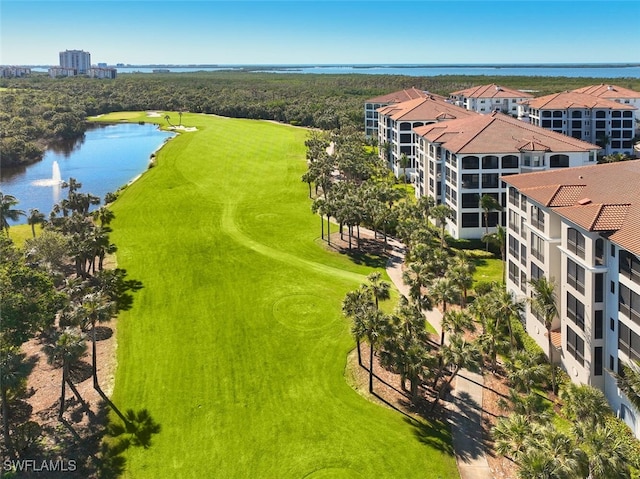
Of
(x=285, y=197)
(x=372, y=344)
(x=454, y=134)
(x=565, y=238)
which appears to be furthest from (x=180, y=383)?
(x=285, y=197)

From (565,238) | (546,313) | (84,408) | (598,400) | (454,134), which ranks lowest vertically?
(84,408)

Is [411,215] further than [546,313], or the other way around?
[411,215]

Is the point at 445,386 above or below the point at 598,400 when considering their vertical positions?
below

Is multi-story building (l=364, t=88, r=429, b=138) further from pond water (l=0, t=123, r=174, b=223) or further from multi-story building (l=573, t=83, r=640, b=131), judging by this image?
pond water (l=0, t=123, r=174, b=223)

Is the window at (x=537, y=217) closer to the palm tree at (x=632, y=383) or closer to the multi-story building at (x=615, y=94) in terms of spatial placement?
the palm tree at (x=632, y=383)

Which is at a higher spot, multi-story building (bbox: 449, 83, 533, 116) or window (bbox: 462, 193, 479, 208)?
multi-story building (bbox: 449, 83, 533, 116)

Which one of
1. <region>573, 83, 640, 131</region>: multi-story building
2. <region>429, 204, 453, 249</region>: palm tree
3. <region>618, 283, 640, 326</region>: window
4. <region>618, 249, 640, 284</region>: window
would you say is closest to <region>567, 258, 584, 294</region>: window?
<region>618, 283, 640, 326</region>: window

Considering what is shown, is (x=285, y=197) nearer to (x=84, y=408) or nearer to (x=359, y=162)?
(x=359, y=162)
